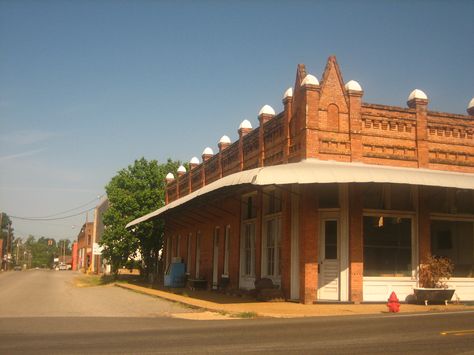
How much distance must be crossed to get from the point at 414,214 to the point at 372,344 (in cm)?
1069

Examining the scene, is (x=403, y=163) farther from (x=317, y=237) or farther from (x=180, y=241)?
(x=180, y=241)

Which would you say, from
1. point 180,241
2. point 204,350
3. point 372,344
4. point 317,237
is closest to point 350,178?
point 317,237

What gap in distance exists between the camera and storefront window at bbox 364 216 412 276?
1781 cm

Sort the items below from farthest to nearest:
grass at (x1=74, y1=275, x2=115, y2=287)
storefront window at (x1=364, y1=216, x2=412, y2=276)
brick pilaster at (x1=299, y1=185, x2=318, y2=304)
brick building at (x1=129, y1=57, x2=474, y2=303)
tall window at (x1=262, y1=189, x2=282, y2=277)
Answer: grass at (x1=74, y1=275, x2=115, y2=287) → tall window at (x1=262, y1=189, x2=282, y2=277) → storefront window at (x1=364, y1=216, x2=412, y2=276) → brick building at (x1=129, y1=57, x2=474, y2=303) → brick pilaster at (x1=299, y1=185, x2=318, y2=304)

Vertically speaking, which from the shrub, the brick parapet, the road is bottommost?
the road

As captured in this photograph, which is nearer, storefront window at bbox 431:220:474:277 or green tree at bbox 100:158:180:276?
storefront window at bbox 431:220:474:277

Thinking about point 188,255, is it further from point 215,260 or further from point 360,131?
point 360,131

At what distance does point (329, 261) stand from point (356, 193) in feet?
8.00

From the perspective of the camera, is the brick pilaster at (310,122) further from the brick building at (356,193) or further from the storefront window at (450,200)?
the storefront window at (450,200)

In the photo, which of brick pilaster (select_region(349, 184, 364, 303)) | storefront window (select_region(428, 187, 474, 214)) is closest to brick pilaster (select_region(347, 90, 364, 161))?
brick pilaster (select_region(349, 184, 364, 303))

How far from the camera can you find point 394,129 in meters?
18.8

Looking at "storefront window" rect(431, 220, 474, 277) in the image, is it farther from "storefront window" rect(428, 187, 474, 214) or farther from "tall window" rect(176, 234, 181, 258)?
"tall window" rect(176, 234, 181, 258)

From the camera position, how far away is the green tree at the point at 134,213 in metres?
36.8

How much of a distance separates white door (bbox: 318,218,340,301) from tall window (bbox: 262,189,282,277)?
2179 mm
